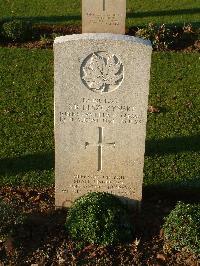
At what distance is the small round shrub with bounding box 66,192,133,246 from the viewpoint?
18.7 ft

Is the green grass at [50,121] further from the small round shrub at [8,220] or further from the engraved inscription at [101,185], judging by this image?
the small round shrub at [8,220]

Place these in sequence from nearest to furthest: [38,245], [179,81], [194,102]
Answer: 1. [38,245]
2. [194,102]
3. [179,81]

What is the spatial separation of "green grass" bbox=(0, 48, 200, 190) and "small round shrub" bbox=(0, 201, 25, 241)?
48.0 inches

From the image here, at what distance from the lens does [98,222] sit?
569cm

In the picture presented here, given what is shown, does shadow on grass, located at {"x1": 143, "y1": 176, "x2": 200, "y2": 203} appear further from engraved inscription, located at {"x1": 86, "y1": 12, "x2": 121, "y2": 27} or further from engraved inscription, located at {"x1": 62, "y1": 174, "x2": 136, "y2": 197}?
engraved inscription, located at {"x1": 86, "y1": 12, "x2": 121, "y2": 27}

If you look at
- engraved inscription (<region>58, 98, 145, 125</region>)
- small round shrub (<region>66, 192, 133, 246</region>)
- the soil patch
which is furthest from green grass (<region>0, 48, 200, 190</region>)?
engraved inscription (<region>58, 98, 145, 125</region>)

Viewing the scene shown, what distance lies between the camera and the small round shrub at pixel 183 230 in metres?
5.57

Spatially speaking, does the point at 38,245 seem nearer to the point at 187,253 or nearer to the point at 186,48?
the point at 187,253

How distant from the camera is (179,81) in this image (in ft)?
34.8

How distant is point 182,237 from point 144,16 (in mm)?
9625

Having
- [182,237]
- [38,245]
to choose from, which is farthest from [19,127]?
[182,237]

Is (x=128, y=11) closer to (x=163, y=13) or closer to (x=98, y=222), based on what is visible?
(x=163, y=13)

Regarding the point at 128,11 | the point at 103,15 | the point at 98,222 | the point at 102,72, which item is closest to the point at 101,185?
the point at 98,222

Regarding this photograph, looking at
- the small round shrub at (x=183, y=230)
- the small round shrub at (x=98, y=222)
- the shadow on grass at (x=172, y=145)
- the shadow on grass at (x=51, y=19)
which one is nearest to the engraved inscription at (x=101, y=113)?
the small round shrub at (x=98, y=222)
